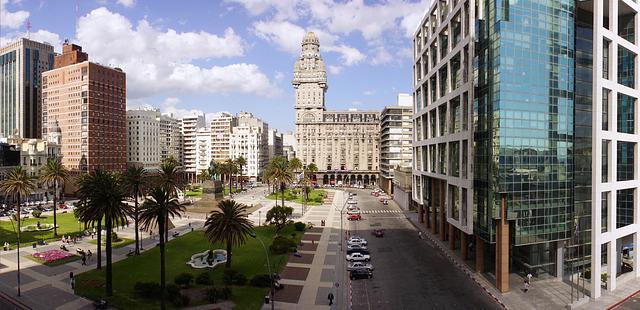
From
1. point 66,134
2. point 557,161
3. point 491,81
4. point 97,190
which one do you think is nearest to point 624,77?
point 557,161

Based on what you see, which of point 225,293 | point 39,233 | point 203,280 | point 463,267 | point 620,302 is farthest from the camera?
point 39,233

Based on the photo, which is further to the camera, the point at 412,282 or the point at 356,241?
the point at 356,241

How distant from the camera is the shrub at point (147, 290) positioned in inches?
1805

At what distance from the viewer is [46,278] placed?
2119 inches

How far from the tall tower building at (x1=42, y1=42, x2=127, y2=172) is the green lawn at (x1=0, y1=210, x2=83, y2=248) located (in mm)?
58969

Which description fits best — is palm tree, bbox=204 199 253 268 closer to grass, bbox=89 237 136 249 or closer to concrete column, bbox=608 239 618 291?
grass, bbox=89 237 136 249

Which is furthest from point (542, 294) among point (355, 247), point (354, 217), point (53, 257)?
point (53, 257)

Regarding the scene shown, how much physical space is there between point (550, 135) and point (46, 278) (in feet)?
222

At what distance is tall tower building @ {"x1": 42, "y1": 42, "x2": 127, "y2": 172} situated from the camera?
527 ft

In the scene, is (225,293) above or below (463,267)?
above

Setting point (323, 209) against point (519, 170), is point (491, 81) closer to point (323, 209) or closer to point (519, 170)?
point (519, 170)

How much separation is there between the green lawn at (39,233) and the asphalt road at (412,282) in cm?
6170

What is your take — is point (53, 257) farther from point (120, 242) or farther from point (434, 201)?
point (434, 201)

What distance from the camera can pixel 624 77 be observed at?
182ft
